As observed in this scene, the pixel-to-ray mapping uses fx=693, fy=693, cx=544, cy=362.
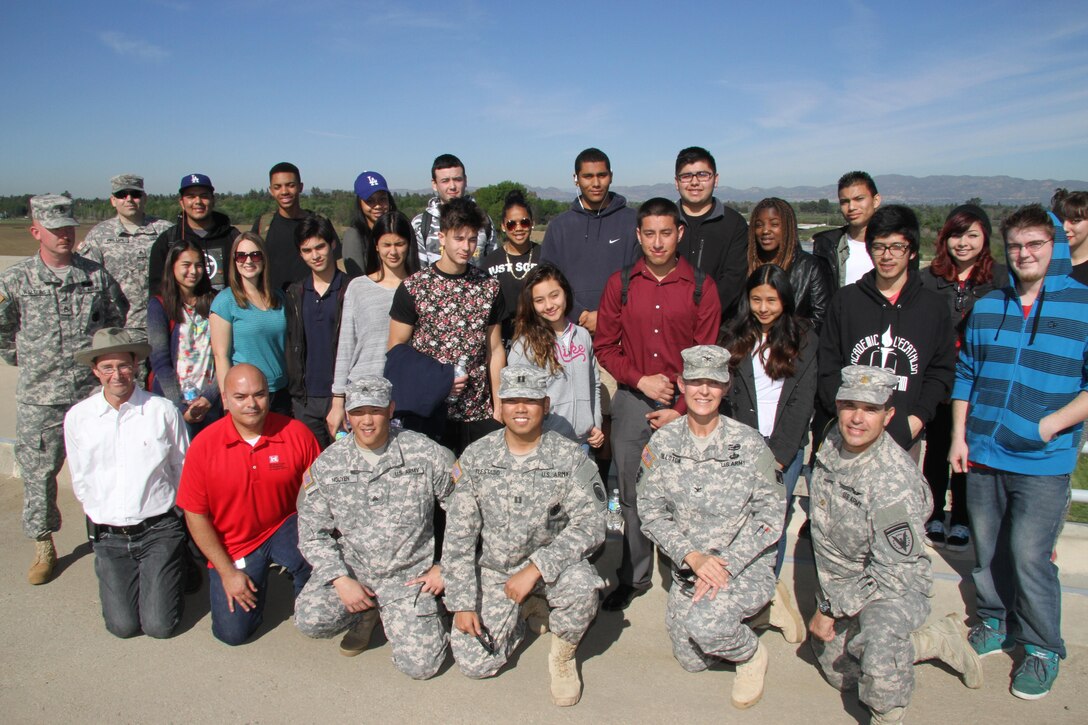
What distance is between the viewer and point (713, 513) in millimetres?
3318

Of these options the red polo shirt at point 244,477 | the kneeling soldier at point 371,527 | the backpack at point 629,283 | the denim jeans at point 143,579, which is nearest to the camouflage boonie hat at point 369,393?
the kneeling soldier at point 371,527

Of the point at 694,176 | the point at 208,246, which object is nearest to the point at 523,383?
the point at 694,176

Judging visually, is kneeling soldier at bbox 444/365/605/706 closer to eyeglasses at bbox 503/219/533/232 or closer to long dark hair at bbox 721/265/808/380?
long dark hair at bbox 721/265/808/380

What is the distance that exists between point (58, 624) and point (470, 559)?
2.38 meters

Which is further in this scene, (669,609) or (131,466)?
(131,466)

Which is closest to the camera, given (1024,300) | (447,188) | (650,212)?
(1024,300)

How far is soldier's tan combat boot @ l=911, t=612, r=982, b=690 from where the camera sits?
3.08 metres

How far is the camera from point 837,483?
319cm

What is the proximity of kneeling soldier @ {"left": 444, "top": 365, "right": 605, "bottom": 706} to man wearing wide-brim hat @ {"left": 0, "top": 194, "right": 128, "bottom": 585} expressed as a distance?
2788 mm

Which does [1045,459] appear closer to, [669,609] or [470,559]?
[669,609]

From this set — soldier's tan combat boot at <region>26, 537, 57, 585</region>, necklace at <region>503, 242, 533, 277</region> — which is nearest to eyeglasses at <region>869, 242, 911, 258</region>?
necklace at <region>503, 242, 533, 277</region>

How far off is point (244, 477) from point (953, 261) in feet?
13.7

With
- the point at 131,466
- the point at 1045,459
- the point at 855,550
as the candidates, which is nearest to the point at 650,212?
the point at 855,550

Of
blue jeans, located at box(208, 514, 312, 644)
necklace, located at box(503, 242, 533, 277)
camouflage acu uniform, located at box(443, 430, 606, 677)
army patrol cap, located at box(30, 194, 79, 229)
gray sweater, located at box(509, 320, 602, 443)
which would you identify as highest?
army patrol cap, located at box(30, 194, 79, 229)
